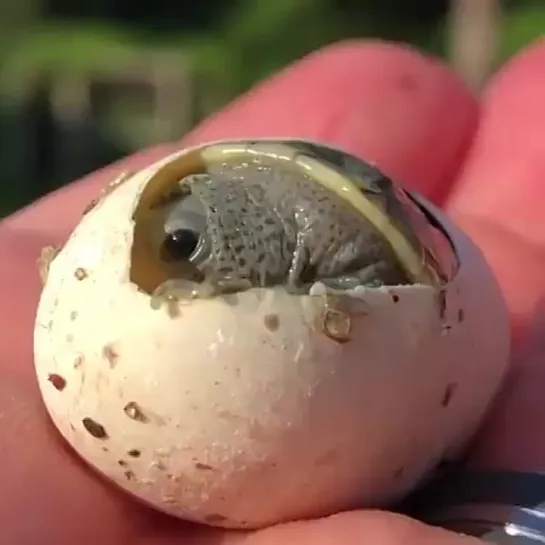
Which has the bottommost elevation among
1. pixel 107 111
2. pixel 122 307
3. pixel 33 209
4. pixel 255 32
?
pixel 107 111

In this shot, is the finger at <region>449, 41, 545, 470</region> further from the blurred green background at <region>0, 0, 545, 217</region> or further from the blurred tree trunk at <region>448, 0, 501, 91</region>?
the blurred green background at <region>0, 0, 545, 217</region>

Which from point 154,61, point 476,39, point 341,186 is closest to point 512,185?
point 341,186

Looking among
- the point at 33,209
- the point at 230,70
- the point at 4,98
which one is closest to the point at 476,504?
the point at 33,209

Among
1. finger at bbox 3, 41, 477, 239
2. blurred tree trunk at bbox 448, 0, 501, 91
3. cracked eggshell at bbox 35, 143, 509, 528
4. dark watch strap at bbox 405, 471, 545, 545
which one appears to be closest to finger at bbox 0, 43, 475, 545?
finger at bbox 3, 41, 477, 239

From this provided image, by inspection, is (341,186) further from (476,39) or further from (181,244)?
(476,39)

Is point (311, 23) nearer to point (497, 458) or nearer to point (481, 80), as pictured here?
point (481, 80)

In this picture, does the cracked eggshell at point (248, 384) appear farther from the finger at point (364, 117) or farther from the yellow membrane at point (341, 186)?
the finger at point (364, 117)
